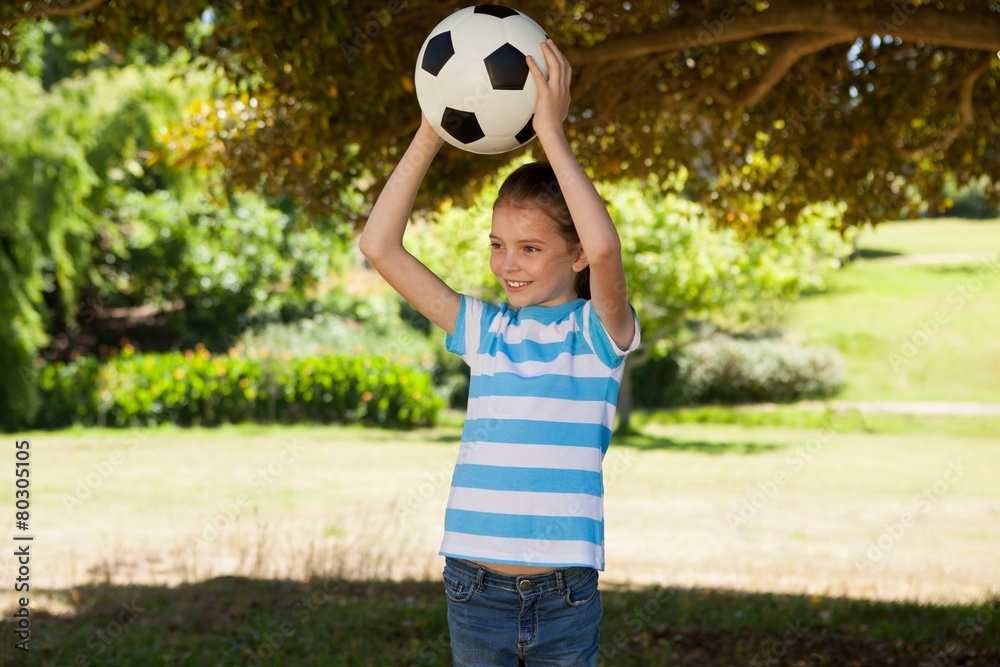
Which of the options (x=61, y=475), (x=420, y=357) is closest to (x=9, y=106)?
(x=61, y=475)

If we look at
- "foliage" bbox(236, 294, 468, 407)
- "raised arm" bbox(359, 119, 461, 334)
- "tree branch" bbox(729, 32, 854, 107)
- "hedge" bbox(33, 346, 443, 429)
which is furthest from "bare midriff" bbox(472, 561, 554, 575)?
"foliage" bbox(236, 294, 468, 407)

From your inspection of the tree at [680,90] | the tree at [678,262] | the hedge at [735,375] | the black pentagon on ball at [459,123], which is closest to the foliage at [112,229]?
the tree at [678,262]

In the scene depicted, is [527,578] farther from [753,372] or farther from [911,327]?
[911,327]

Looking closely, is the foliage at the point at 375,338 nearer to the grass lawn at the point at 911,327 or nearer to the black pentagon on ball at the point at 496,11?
the grass lawn at the point at 911,327

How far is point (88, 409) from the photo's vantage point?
55.6 feet

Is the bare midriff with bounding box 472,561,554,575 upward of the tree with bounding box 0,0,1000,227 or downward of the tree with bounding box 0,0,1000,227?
downward

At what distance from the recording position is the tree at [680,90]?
413cm

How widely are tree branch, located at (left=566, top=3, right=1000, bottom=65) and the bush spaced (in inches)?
744

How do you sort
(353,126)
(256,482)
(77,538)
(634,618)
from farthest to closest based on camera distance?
(256,482) → (77,538) → (634,618) → (353,126)

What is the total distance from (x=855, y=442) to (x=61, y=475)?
13540 millimetres

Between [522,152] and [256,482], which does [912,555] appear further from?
[256,482]

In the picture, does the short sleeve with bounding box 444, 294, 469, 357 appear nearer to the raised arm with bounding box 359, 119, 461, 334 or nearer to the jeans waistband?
the raised arm with bounding box 359, 119, 461, 334

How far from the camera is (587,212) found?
2.17 metres

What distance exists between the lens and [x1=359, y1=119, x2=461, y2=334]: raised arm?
2.41 metres
